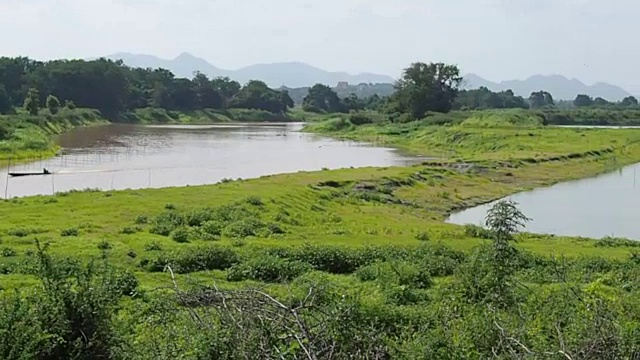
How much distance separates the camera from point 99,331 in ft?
27.8

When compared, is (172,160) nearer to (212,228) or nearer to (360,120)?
(212,228)

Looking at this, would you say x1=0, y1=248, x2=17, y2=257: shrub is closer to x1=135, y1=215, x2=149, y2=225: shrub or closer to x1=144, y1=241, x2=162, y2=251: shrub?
x1=144, y1=241, x2=162, y2=251: shrub

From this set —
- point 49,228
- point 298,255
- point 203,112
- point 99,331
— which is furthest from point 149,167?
point 203,112

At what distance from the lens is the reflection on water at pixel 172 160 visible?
1547 inches

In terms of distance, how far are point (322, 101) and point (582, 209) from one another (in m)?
130

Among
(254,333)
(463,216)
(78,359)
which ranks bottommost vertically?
(463,216)

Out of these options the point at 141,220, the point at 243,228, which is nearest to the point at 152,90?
the point at 141,220

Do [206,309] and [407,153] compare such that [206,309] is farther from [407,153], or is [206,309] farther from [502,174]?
[407,153]

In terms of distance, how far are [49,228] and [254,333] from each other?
15.6m

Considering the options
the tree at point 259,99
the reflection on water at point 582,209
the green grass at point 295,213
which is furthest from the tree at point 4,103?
the reflection on water at point 582,209

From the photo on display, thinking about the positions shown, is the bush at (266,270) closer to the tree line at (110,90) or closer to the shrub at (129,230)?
the shrub at (129,230)

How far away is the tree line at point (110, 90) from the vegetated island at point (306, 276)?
213 feet

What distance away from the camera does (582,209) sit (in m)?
35.5

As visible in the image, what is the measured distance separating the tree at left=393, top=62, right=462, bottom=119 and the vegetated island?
6354 centimetres
